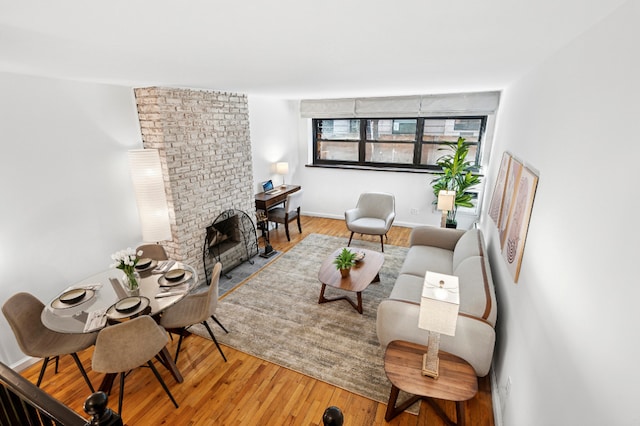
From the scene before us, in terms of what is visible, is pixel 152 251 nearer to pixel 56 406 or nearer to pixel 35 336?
pixel 35 336

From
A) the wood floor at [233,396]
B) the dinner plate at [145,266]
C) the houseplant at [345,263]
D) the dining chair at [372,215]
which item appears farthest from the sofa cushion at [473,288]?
the dinner plate at [145,266]

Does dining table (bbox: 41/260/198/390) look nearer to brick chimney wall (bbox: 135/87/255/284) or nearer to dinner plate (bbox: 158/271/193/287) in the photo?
dinner plate (bbox: 158/271/193/287)

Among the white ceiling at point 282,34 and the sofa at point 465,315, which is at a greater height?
the white ceiling at point 282,34

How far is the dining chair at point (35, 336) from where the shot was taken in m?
2.20

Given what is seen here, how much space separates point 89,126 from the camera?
2965mm

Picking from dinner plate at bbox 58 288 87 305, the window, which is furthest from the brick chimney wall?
the window

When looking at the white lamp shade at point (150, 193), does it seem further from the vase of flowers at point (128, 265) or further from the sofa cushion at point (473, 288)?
the sofa cushion at point (473, 288)

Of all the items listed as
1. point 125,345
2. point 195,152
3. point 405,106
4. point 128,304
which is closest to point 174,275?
point 128,304

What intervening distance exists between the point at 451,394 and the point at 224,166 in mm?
3603

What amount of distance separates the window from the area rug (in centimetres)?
240

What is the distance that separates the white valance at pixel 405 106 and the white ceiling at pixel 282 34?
2641mm

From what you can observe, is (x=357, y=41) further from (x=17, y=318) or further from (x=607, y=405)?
(x=17, y=318)

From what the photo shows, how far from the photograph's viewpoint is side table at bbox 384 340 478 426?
1845 millimetres

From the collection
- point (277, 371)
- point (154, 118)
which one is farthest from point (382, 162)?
point (277, 371)
